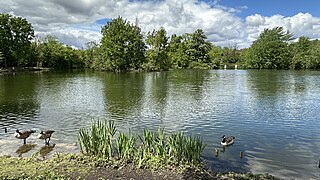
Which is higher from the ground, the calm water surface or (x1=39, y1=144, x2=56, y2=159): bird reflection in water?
the calm water surface

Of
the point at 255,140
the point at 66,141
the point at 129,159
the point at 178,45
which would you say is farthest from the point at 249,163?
the point at 178,45

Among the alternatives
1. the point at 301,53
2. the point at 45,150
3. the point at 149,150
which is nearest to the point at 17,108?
the point at 45,150

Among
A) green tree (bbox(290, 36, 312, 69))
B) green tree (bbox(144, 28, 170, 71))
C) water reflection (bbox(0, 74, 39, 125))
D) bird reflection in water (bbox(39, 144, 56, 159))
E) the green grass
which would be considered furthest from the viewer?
green tree (bbox(290, 36, 312, 69))

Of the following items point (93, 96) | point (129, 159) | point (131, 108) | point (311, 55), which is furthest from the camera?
point (311, 55)

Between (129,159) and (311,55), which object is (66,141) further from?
(311,55)

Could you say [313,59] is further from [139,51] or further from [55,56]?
[55,56]

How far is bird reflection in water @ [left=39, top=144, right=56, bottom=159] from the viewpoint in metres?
11.2

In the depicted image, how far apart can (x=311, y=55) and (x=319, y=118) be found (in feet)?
265

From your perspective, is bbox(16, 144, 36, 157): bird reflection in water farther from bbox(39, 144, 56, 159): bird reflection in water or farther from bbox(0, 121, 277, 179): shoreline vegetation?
bbox(0, 121, 277, 179): shoreline vegetation

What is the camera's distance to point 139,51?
252ft

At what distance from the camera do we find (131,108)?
21.5 m

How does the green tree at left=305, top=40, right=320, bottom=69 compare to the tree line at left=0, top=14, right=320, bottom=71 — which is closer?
the tree line at left=0, top=14, right=320, bottom=71

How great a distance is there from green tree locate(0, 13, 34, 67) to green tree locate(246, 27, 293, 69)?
73814 millimetres

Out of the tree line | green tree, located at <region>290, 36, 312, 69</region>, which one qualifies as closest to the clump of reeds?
the tree line
